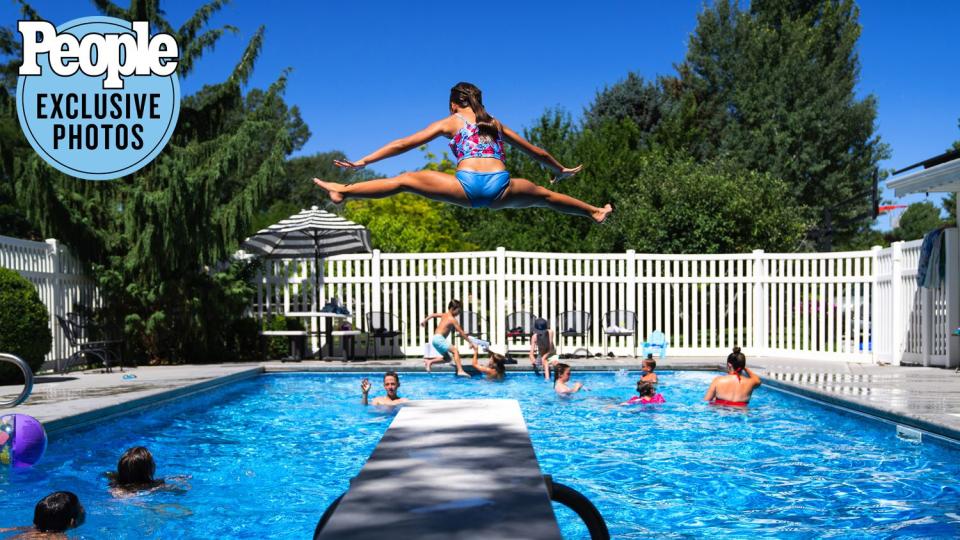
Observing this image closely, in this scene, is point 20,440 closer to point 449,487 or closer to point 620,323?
point 449,487

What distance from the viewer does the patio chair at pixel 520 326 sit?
14594mm

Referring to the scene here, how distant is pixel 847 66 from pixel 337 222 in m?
26.8

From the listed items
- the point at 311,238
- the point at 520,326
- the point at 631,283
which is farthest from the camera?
the point at 311,238

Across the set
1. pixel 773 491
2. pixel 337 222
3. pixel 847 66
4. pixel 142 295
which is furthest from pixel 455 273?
pixel 847 66

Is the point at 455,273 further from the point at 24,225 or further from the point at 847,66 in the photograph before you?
the point at 847,66

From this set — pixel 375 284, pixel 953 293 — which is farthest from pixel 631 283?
pixel 953 293

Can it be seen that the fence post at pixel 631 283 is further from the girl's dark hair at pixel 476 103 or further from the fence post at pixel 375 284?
the girl's dark hair at pixel 476 103

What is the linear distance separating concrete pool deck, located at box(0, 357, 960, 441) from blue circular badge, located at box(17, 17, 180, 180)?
319 cm

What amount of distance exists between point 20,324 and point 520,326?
25.6ft

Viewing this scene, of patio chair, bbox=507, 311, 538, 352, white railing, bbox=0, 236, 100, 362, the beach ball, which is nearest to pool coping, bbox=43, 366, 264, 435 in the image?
the beach ball

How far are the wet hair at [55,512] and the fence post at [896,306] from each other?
12.3m

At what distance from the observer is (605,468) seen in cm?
683

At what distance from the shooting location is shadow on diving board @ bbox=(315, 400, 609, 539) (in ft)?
5.80

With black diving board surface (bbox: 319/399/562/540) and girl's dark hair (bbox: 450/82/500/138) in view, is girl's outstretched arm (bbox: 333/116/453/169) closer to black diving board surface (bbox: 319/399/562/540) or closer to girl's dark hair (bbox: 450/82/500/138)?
girl's dark hair (bbox: 450/82/500/138)
